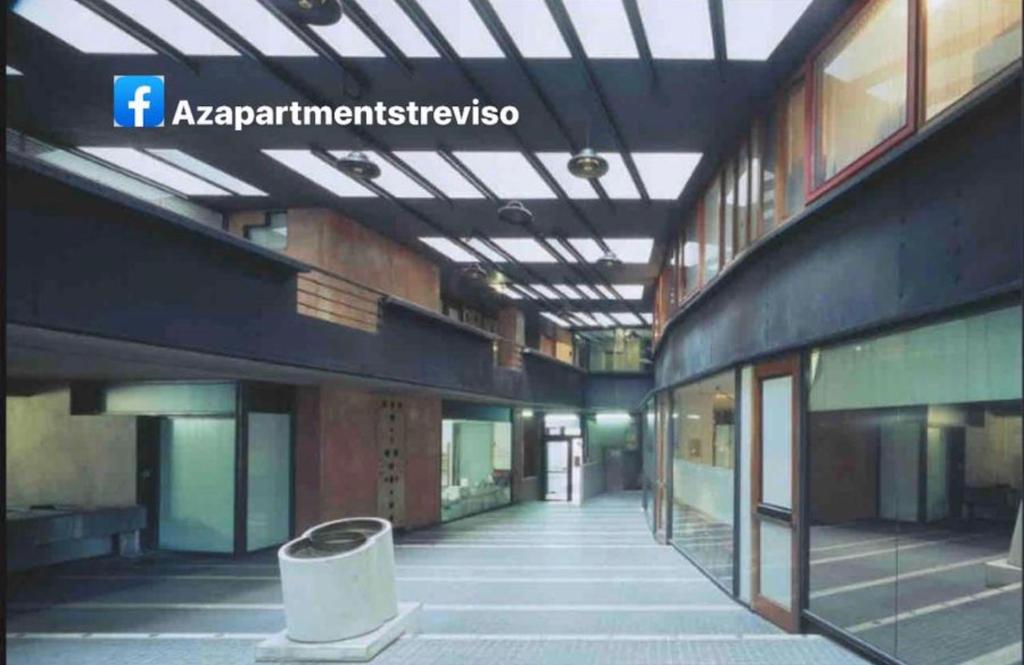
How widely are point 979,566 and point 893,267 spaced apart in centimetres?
247

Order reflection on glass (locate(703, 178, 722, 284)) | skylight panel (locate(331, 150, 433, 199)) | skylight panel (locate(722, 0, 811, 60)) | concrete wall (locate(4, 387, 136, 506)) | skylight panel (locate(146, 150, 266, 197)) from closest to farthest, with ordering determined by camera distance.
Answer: skylight panel (locate(722, 0, 811, 60)) → skylight panel (locate(331, 150, 433, 199)) → skylight panel (locate(146, 150, 266, 197)) → reflection on glass (locate(703, 178, 722, 284)) → concrete wall (locate(4, 387, 136, 506))

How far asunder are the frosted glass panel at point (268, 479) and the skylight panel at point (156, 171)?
357cm

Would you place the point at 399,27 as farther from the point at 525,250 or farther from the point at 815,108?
the point at 525,250

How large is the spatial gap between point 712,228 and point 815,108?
3.89m

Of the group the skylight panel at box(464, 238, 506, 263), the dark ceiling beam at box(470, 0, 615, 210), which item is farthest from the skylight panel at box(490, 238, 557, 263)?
the dark ceiling beam at box(470, 0, 615, 210)

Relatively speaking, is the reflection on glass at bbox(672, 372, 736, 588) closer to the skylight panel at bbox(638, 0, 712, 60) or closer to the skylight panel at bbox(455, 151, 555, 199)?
the skylight panel at bbox(455, 151, 555, 199)

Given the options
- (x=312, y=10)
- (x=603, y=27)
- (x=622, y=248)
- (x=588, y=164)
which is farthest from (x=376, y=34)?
(x=622, y=248)

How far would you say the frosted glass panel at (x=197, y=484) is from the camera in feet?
40.5

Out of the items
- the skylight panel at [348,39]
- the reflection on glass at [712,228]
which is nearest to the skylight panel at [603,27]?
the skylight panel at [348,39]

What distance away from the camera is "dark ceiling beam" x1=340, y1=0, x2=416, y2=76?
6.05m

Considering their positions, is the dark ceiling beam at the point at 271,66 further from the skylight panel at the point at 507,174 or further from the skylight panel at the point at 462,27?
the skylight panel at the point at 462,27

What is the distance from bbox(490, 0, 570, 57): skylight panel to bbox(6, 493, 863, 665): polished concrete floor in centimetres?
503

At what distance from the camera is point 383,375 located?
1099 cm

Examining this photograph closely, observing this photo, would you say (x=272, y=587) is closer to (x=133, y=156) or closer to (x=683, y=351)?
(x=133, y=156)
